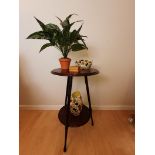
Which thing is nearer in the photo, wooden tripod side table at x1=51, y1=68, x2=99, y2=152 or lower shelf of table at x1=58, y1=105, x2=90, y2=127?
wooden tripod side table at x1=51, y1=68, x2=99, y2=152

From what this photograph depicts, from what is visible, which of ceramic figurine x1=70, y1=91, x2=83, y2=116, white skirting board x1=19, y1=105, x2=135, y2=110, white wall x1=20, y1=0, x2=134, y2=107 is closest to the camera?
ceramic figurine x1=70, y1=91, x2=83, y2=116

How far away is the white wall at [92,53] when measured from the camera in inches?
90.0

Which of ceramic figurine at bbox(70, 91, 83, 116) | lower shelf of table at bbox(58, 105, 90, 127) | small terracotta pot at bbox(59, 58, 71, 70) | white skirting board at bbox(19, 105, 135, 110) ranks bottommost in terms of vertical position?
white skirting board at bbox(19, 105, 135, 110)

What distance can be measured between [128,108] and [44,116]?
1.06 meters

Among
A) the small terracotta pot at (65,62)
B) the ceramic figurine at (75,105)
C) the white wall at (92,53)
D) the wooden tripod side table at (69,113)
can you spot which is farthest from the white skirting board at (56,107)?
the small terracotta pot at (65,62)

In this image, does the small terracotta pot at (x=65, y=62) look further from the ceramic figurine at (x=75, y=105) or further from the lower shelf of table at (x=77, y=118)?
the lower shelf of table at (x=77, y=118)

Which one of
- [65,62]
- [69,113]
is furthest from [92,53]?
[69,113]

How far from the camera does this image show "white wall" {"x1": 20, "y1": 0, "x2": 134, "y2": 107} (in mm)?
2287

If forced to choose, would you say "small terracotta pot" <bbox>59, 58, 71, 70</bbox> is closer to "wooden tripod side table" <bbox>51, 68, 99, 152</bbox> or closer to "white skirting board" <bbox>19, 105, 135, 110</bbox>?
"wooden tripod side table" <bbox>51, 68, 99, 152</bbox>

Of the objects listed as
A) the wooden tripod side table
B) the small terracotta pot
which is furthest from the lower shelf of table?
the small terracotta pot

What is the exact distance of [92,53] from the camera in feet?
7.79

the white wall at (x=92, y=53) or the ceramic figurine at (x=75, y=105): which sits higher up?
the white wall at (x=92, y=53)

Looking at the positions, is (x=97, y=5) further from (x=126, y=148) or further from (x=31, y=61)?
(x=126, y=148)
